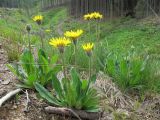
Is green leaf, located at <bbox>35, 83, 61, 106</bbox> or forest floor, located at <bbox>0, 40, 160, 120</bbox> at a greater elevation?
green leaf, located at <bbox>35, 83, 61, 106</bbox>

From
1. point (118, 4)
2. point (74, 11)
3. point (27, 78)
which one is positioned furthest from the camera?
point (74, 11)

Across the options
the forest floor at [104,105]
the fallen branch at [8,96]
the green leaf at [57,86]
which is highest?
the green leaf at [57,86]

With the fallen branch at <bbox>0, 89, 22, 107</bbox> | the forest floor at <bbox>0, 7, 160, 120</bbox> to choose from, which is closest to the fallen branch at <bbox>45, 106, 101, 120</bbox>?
the forest floor at <bbox>0, 7, 160, 120</bbox>

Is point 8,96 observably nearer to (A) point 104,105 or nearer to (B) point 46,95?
(B) point 46,95

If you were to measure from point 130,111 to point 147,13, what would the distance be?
21966 mm

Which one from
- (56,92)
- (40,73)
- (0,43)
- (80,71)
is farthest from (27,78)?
(0,43)

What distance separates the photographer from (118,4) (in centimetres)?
2859

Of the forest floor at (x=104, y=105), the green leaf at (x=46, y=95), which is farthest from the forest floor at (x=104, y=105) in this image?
the green leaf at (x=46, y=95)

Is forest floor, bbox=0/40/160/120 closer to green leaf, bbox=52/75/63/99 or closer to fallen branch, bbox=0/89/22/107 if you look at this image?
fallen branch, bbox=0/89/22/107

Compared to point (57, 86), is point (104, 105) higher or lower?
lower

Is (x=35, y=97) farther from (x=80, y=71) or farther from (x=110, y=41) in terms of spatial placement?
(x=110, y=41)

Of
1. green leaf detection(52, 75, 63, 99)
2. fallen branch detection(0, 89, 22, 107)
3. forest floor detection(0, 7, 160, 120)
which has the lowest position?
forest floor detection(0, 7, 160, 120)

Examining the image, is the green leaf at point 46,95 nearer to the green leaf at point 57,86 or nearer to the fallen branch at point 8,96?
the green leaf at point 57,86

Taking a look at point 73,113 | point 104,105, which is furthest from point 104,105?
point 73,113
